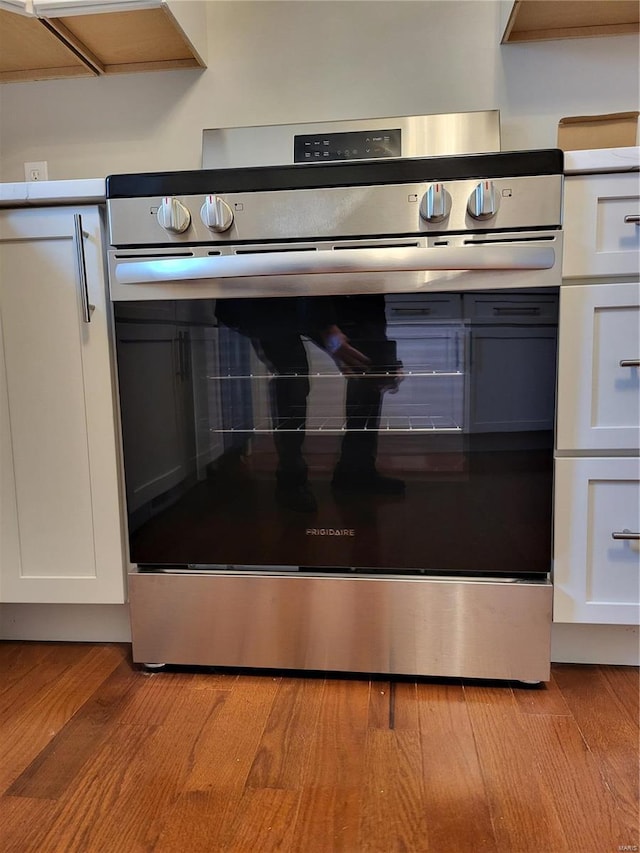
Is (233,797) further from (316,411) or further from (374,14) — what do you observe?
(374,14)

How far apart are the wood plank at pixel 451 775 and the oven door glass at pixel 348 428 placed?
0.25m

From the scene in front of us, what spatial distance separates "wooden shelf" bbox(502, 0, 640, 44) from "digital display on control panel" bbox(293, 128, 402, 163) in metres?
0.39

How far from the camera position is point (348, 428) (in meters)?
1.11

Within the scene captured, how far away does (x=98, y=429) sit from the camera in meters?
1.20

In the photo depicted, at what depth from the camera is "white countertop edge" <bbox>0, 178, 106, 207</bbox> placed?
1130 millimetres

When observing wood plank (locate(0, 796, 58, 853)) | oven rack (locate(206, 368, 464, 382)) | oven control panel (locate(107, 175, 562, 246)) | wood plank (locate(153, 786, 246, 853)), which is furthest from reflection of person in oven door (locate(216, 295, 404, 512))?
wood plank (locate(0, 796, 58, 853))

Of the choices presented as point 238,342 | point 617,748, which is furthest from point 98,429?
point 617,748

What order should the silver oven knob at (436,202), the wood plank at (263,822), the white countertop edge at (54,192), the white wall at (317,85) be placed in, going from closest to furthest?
the wood plank at (263,822) → the silver oven knob at (436,202) → the white countertop edge at (54,192) → the white wall at (317,85)

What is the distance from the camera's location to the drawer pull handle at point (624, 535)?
3.58ft

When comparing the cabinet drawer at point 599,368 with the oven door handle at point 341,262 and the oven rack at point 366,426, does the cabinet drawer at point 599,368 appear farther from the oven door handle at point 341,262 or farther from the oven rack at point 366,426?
the oven rack at point 366,426

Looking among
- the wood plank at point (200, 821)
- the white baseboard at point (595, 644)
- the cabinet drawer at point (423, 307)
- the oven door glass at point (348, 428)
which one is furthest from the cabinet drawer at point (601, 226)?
the wood plank at point (200, 821)

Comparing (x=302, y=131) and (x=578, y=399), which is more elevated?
(x=302, y=131)

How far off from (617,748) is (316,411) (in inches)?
31.2

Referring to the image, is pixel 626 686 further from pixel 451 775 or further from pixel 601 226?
pixel 601 226
